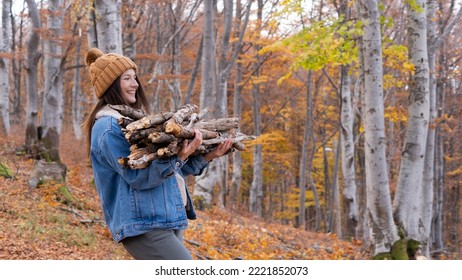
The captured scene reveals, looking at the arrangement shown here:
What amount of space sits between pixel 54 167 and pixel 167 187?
660cm

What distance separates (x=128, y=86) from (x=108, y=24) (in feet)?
13.4

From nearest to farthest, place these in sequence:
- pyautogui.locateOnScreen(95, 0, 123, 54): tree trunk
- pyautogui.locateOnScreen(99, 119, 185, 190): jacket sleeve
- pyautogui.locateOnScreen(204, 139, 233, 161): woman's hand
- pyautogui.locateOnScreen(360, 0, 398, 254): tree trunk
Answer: pyautogui.locateOnScreen(99, 119, 185, 190): jacket sleeve, pyautogui.locateOnScreen(204, 139, 233, 161): woman's hand, pyautogui.locateOnScreen(95, 0, 123, 54): tree trunk, pyautogui.locateOnScreen(360, 0, 398, 254): tree trunk

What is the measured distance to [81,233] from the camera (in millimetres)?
7270

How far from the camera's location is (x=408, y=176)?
348 inches

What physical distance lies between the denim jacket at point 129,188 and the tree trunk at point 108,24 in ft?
14.0

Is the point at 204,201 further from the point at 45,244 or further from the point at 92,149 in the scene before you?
the point at 92,149

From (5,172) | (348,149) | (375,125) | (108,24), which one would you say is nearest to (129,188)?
(108,24)

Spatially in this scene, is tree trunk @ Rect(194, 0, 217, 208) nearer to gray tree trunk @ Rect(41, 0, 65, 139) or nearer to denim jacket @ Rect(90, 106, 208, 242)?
gray tree trunk @ Rect(41, 0, 65, 139)

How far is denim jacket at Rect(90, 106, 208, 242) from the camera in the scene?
312 cm

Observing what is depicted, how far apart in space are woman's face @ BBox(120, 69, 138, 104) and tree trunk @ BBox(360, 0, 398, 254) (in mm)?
5500

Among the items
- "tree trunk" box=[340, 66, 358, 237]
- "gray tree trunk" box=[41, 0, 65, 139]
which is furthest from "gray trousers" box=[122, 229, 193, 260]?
"tree trunk" box=[340, 66, 358, 237]

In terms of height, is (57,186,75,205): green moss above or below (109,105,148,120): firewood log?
below

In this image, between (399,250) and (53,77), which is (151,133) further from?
(53,77)

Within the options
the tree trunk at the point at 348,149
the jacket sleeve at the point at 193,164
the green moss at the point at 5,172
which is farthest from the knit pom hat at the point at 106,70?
the tree trunk at the point at 348,149
